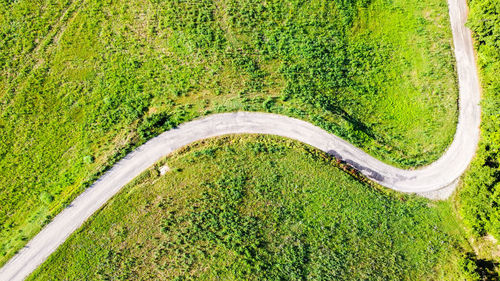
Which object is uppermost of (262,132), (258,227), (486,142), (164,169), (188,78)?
(188,78)

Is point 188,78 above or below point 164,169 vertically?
above

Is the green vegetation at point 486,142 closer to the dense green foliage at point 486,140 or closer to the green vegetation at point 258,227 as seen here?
the dense green foliage at point 486,140

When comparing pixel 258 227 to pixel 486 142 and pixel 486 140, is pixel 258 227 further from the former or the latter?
pixel 486 140

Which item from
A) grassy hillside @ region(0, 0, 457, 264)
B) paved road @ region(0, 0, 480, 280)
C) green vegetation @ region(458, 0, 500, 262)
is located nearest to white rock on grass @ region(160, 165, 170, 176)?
paved road @ region(0, 0, 480, 280)

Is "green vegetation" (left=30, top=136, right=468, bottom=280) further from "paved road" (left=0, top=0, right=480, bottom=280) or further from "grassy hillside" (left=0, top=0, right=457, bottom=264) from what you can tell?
"grassy hillside" (left=0, top=0, right=457, bottom=264)

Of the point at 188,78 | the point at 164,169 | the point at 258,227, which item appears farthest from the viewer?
the point at 188,78

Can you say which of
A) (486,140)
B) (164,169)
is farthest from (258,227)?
(486,140)

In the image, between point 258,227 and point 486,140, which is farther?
point 486,140
